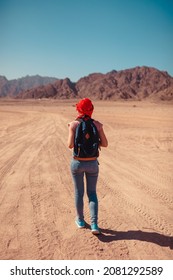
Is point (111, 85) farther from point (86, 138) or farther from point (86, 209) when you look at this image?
point (86, 138)

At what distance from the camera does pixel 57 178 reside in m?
6.90

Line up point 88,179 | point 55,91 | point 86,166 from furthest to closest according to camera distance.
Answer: point 55,91, point 88,179, point 86,166

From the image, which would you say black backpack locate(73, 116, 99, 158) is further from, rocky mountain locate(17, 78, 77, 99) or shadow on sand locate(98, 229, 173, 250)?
rocky mountain locate(17, 78, 77, 99)

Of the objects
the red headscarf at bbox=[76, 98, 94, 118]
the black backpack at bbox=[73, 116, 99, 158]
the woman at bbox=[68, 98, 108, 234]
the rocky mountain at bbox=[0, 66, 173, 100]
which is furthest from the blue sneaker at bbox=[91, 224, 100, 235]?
the rocky mountain at bbox=[0, 66, 173, 100]

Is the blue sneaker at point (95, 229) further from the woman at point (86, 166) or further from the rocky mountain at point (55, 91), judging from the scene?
the rocky mountain at point (55, 91)

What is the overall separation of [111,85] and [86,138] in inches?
6053

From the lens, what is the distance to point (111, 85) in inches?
6068

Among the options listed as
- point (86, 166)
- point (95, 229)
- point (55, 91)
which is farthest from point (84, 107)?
point (55, 91)

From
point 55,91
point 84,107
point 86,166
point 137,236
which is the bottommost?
point 137,236

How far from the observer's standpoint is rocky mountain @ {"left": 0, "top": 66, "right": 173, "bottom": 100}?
147375mm

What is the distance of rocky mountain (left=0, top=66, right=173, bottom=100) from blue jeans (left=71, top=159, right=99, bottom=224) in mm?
135195
